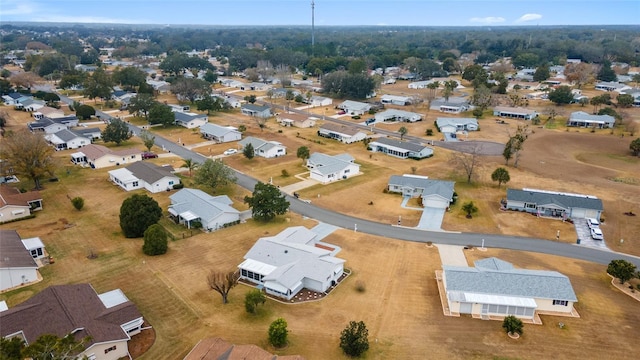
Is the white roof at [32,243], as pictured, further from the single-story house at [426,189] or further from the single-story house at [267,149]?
the single-story house at [426,189]

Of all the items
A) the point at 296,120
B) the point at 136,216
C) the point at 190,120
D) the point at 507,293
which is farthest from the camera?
the point at 296,120

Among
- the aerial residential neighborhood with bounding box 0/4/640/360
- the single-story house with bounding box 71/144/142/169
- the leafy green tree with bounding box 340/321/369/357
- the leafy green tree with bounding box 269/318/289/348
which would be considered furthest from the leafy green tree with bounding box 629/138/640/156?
the single-story house with bounding box 71/144/142/169

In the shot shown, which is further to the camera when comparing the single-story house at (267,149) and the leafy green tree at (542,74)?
the leafy green tree at (542,74)

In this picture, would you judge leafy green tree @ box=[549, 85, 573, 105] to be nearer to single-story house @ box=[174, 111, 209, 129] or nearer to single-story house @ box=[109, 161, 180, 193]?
single-story house @ box=[174, 111, 209, 129]

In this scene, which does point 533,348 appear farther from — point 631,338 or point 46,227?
point 46,227

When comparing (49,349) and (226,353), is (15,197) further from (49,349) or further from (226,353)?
(226,353)

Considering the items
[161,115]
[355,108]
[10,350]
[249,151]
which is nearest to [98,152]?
[249,151]

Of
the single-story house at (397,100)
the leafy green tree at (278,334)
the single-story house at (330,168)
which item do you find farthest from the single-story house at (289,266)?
the single-story house at (397,100)
